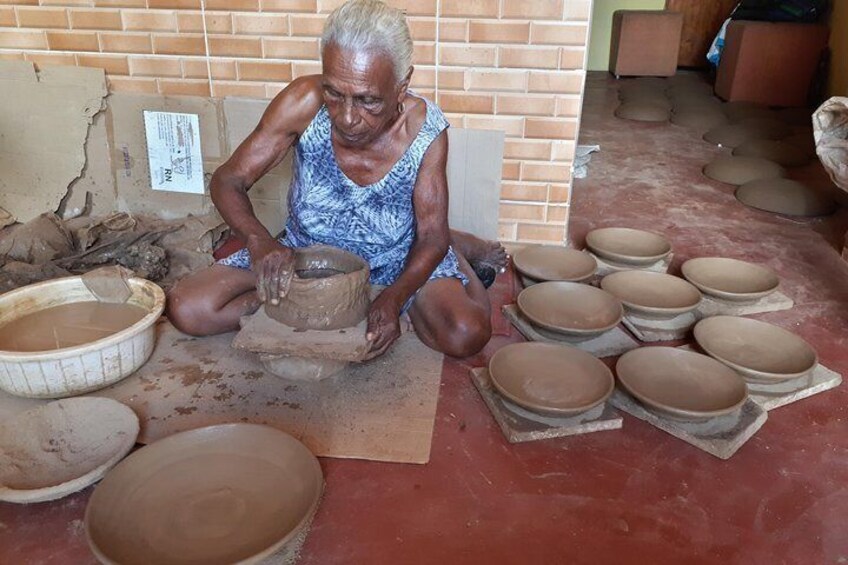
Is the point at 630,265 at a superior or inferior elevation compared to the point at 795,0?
inferior

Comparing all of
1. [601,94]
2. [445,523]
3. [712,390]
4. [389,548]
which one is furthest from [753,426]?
[601,94]

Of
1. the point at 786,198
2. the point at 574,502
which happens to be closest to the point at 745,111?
the point at 786,198

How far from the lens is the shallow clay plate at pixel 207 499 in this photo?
4.56 feet

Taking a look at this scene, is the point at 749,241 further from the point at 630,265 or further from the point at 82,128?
the point at 82,128

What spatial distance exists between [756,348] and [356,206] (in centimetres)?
135

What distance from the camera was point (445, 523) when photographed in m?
1.59

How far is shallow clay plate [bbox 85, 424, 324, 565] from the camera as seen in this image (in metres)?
1.39

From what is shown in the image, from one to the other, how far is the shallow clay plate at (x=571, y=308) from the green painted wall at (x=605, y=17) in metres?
5.92

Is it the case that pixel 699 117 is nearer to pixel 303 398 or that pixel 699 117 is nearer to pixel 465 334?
pixel 465 334

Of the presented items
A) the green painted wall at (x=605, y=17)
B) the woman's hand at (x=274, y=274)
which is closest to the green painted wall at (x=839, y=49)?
the green painted wall at (x=605, y=17)

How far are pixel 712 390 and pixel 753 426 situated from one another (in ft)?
0.45

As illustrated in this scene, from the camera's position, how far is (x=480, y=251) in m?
2.83

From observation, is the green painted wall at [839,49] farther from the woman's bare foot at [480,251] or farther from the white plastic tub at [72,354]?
the white plastic tub at [72,354]

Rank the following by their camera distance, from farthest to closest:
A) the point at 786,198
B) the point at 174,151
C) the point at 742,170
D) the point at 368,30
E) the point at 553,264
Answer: the point at 742,170, the point at 786,198, the point at 174,151, the point at 553,264, the point at 368,30
